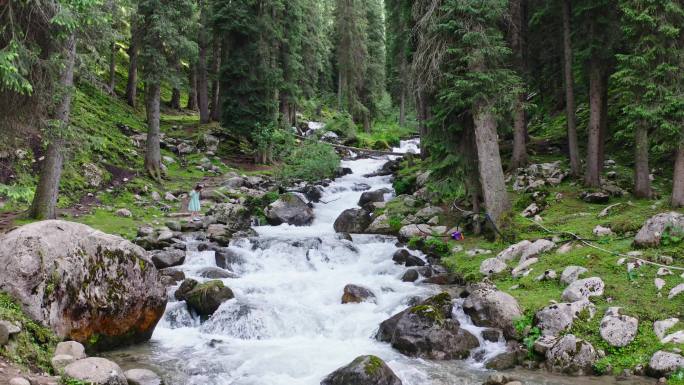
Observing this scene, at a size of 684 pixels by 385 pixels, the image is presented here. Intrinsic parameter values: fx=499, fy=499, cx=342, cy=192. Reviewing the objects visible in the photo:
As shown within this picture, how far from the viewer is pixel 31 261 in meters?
7.79

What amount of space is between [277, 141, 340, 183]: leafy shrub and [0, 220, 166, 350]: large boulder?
17559mm

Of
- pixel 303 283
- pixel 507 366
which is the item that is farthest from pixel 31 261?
pixel 507 366

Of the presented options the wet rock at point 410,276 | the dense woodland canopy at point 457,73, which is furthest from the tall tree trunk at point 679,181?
the wet rock at point 410,276

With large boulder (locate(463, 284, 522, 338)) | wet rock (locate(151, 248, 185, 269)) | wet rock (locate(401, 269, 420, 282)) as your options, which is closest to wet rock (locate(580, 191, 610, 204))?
wet rock (locate(401, 269, 420, 282))

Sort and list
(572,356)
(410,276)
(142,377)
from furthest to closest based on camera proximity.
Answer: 1. (410,276)
2. (572,356)
3. (142,377)

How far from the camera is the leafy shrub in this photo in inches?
1083

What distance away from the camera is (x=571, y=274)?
34.6 ft

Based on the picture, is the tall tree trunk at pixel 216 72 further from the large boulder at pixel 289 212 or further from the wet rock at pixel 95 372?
the wet rock at pixel 95 372

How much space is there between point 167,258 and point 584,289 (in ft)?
34.4

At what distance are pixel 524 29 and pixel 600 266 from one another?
13.0m

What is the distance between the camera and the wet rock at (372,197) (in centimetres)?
2383

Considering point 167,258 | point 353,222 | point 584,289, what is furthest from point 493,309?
point 353,222

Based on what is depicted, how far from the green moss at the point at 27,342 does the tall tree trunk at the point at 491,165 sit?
11.6 meters

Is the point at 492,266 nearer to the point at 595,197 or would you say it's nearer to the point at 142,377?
the point at 595,197
